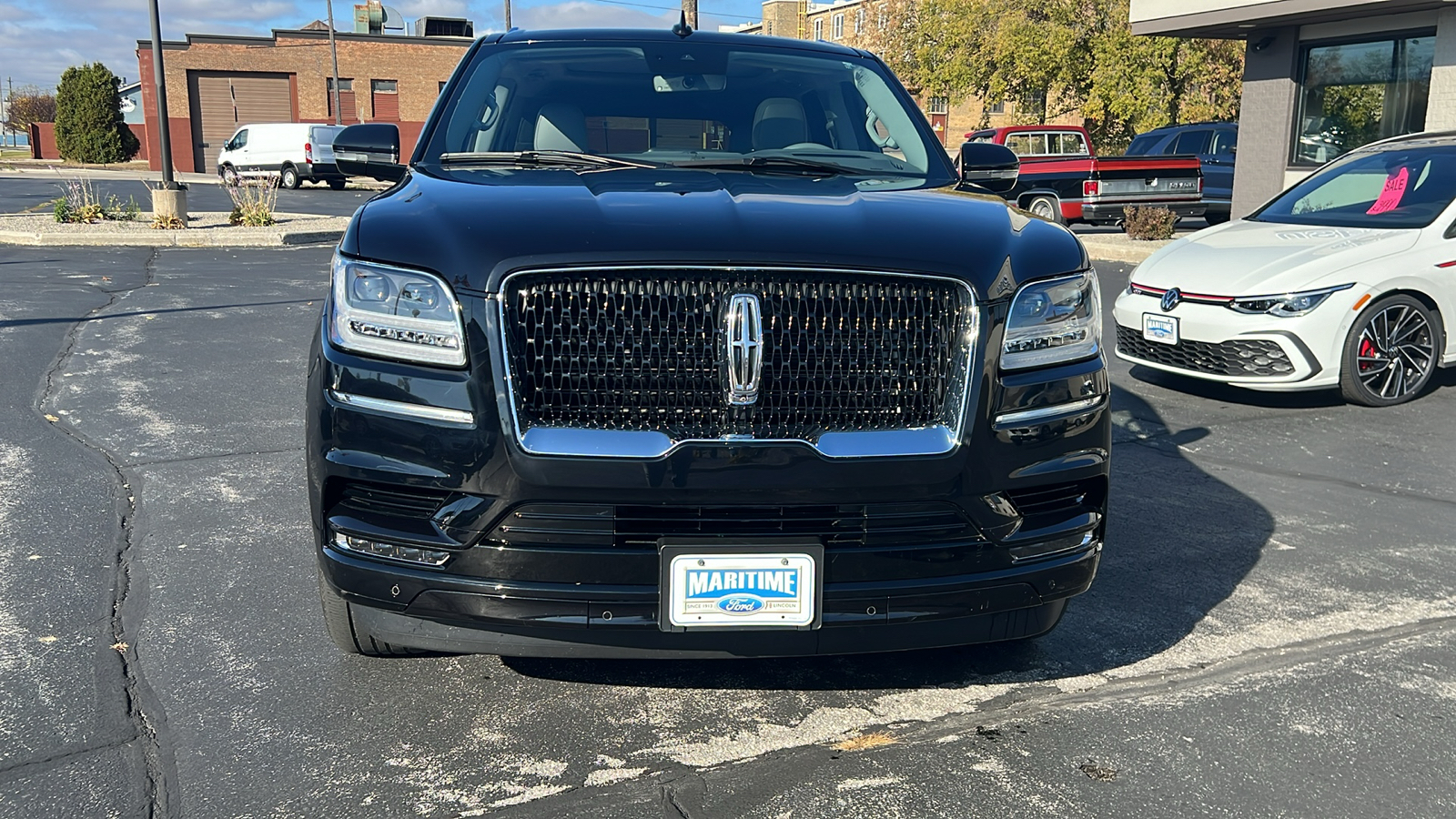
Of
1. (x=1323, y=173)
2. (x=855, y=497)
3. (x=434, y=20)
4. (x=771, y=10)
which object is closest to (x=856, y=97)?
(x=855, y=497)

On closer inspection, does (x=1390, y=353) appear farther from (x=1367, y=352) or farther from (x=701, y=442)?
(x=701, y=442)

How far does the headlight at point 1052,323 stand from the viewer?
9.62 ft

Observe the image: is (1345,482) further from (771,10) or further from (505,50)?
(771,10)

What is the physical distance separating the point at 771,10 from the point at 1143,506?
83.2 meters

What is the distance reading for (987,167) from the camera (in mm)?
4426

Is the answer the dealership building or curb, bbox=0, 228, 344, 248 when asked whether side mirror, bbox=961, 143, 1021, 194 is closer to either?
the dealership building

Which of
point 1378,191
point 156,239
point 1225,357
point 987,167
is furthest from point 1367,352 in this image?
point 156,239

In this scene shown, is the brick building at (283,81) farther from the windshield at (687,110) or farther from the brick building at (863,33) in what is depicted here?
the windshield at (687,110)

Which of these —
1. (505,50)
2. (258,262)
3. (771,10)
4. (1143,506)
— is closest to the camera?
(505,50)

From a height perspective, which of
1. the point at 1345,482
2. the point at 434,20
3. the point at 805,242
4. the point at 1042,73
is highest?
the point at 434,20

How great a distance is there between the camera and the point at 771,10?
83.6m

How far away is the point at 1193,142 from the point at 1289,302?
1560 centimetres

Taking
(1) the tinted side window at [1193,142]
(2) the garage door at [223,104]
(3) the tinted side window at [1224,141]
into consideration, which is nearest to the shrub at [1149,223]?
(3) the tinted side window at [1224,141]

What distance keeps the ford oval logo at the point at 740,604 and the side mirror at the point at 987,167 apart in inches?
85.8
